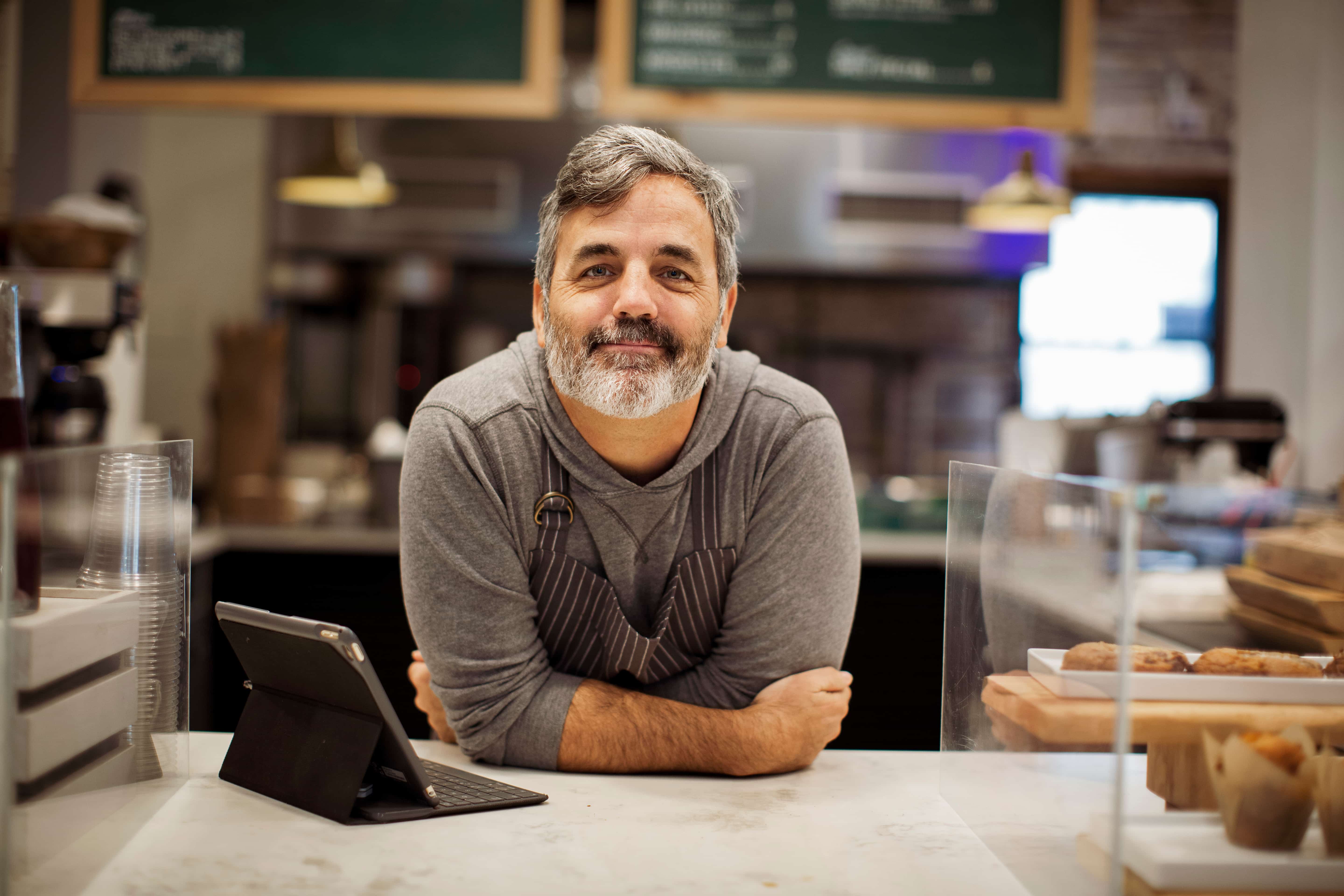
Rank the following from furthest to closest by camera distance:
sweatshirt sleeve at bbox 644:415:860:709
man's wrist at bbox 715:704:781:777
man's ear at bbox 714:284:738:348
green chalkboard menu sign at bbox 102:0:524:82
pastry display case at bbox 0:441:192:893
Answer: green chalkboard menu sign at bbox 102:0:524:82 < man's ear at bbox 714:284:738:348 < sweatshirt sleeve at bbox 644:415:860:709 < man's wrist at bbox 715:704:781:777 < pastry display case at bbox 0:441:192:893

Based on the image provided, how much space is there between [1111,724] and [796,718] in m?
0.48

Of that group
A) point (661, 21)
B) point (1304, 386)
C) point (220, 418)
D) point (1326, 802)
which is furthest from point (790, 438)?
point (220, 418)

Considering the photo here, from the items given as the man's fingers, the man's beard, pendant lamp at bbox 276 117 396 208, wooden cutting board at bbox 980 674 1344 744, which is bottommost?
the man's fingers

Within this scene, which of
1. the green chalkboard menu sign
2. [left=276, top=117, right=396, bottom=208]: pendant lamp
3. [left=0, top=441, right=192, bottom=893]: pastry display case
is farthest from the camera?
[left=276, top=117, right=396, bottom=208]: pendant lamp

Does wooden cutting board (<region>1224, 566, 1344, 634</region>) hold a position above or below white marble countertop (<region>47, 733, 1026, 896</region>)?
above

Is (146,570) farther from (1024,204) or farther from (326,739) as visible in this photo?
(1024,204)

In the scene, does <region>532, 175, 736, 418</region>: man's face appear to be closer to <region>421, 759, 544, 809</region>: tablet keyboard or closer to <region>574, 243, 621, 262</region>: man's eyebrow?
<region>574, 243, 621, 262</region>: man's eyebrow

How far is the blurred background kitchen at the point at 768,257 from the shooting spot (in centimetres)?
250

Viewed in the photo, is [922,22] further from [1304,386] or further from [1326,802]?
→ [1326,802]

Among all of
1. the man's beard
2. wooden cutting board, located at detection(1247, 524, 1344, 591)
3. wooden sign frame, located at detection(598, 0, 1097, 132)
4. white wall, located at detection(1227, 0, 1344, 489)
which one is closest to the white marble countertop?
the man's beard

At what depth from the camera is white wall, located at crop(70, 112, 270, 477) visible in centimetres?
422

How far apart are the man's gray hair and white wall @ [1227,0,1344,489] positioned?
192 cm

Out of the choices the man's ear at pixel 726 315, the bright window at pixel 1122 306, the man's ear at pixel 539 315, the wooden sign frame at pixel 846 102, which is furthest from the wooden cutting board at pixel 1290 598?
the bright window at pixel 1122 306

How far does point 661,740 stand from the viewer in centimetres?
118
